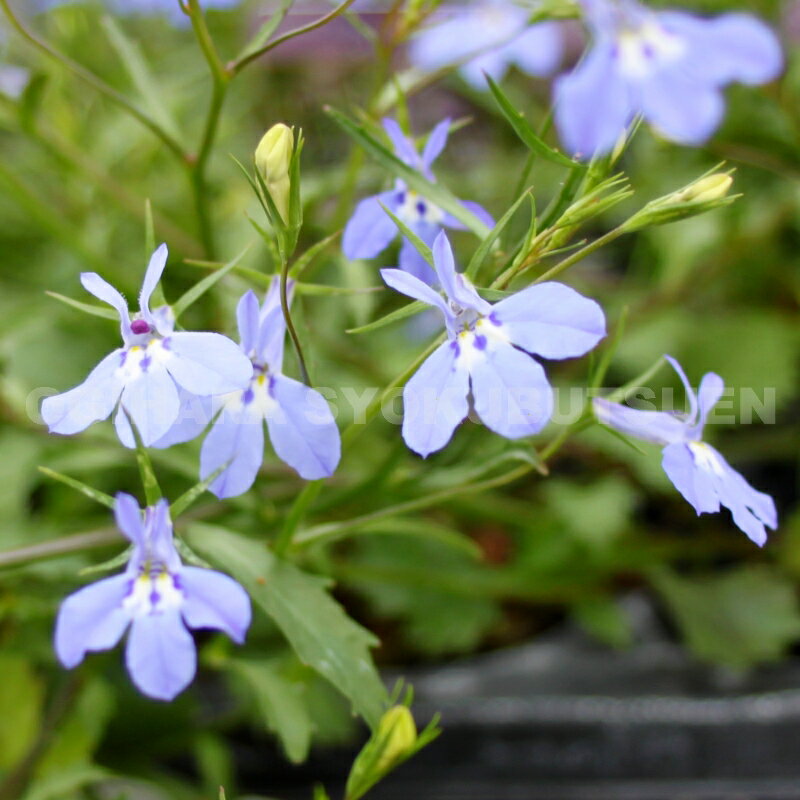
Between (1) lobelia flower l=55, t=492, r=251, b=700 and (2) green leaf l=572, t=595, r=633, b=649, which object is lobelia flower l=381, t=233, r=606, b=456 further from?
(2) green leaf l=572, t=595, r=633, b=649

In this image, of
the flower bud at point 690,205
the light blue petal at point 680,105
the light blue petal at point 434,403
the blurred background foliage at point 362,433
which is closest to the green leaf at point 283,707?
the blurred background foliage at point 362,433

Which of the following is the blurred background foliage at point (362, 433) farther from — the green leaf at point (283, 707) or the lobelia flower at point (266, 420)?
the lobelia flower at point (266, 420)

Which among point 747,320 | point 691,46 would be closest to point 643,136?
point 747,320

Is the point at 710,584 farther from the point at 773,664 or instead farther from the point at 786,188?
the point at 786,188

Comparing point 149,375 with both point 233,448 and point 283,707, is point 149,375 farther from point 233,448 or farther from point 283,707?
point 283,707

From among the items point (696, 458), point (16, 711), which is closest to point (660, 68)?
point (696, 458)

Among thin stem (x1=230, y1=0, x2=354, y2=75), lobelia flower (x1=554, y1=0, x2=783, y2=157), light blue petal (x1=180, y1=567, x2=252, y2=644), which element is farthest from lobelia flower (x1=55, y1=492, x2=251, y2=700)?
lobelia flower (x1=554, y1=0, x2=783, y2=157)
